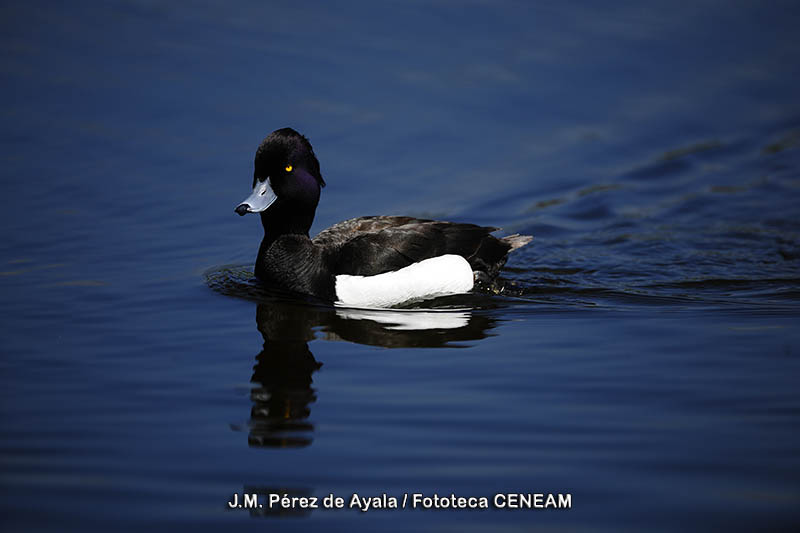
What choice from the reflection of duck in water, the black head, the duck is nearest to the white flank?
the duck

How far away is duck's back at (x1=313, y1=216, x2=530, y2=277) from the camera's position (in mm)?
8141

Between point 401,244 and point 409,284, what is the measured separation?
0.37 meters

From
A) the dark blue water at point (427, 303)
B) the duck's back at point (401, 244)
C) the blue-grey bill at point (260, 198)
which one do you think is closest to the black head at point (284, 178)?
the blue-grey bill at point (260, 198)

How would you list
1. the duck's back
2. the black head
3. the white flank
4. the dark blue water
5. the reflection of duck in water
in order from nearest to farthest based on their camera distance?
the dark blue water < the reflection of duck in water < the white flank < the duck's back < the black head

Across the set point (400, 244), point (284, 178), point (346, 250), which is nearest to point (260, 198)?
point (284, 178)

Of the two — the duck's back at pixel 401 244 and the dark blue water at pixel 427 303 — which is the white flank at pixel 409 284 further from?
the dark blue water at pixel 427 303

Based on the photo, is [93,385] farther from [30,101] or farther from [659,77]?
[659,77]

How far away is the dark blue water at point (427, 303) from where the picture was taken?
4891mm

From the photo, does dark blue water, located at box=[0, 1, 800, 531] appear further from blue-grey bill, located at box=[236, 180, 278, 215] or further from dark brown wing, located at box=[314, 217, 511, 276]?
blue-grey bill, located at box=[236, 180, 278, 215]

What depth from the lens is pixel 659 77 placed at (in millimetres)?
14820

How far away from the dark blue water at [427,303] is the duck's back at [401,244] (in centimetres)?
42

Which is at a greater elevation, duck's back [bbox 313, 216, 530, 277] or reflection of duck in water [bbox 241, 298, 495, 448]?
duck's back [bbox 313, 216, 530, 277]

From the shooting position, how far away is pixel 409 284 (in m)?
8.18

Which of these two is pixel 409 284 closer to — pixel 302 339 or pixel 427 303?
pixel 427 303
